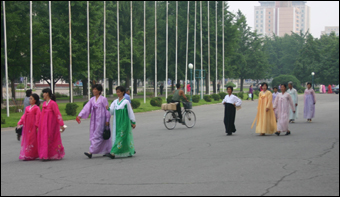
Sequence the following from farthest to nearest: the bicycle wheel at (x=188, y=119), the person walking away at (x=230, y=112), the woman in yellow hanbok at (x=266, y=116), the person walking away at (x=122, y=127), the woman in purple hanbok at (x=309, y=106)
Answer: the woman in purple hanbok at (x=309, y=106) < the bicycle wheel at (x=188, y=119) < the person walking away at (x=230, y=112) < the woman in yellow hanbok at (x=266, y=116) < the person walking away at (x=122, y=127)

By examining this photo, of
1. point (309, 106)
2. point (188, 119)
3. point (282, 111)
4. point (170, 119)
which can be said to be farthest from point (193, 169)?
point (309, 106)

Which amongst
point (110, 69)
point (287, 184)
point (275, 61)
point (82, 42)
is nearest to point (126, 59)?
point (110, 69)

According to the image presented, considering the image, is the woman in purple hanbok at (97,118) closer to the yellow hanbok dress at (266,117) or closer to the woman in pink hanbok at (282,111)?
the yellow hanbok dress at (266,117)

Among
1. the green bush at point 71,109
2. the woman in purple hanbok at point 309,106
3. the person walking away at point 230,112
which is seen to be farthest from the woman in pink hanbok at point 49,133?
the green bush at point 71,109

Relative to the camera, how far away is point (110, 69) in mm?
53969

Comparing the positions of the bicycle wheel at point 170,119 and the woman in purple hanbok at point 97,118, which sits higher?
the woman in purple hanbok at point 97,118

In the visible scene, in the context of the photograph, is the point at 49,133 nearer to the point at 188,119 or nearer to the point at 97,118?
the point at 97,118

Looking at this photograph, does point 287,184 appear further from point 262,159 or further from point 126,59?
point 126,59

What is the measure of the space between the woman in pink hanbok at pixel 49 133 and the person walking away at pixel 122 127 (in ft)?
3.75

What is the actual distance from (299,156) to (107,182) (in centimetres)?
484

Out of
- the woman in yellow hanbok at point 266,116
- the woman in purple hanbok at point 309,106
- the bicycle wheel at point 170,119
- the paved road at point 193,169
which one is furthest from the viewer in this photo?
the woman in purple hanbok at point 309,106

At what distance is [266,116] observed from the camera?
15.7 metres

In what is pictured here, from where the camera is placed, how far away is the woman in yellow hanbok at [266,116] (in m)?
15.7

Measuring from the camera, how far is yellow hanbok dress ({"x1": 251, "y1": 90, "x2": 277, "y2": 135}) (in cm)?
1566
